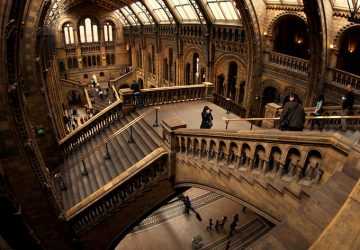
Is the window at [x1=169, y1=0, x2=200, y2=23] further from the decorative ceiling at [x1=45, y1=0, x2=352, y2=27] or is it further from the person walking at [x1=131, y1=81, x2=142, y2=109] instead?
the person walking at [x1=131, y1=81, x2=142, y2=109]

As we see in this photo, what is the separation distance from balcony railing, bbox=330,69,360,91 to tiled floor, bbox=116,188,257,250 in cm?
770

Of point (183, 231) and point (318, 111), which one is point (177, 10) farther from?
point (183, 231)

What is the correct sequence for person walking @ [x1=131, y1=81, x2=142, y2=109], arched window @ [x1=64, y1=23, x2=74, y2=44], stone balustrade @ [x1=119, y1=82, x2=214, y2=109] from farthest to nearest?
arched window @ [x1=64, y1=23, x2=74, y2=44]
stone balustrade @ [x1=119, y1=82, x2=214, y2=109]
person walking @ [x1=131, y1=81, x2=142, y2=109]

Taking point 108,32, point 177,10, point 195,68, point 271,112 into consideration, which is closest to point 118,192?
point 271,112

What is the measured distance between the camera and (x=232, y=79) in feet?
63.6

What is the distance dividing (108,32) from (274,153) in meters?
37.9

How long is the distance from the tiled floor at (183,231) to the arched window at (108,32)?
1212 inches

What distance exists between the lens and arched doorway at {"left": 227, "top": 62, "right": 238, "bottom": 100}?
62.3 feet

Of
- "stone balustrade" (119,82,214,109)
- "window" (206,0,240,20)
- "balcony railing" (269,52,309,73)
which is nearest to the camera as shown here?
"stone balustrade" (119,82,214,109)

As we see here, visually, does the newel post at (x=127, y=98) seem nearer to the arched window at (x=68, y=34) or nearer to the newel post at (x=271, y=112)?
the newel post at (x=271, y=112)

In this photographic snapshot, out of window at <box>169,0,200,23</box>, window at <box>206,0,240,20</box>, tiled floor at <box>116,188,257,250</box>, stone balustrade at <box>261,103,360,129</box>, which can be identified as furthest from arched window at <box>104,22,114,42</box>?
stone balustrade at <box>261,103,360,129</box>

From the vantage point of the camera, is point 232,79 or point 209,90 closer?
point 209,90

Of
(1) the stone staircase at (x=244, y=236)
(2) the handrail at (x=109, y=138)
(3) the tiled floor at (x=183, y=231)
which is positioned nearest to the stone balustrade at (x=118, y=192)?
(2) the handrail at (x=109, y=138)

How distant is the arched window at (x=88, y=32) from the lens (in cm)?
3597
